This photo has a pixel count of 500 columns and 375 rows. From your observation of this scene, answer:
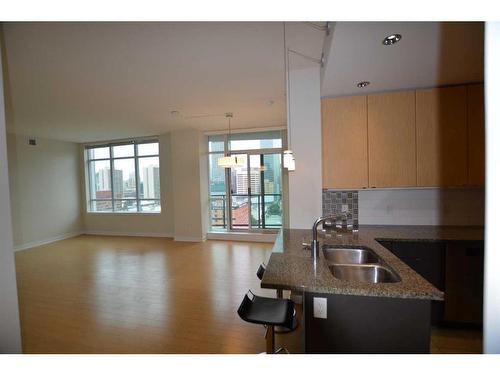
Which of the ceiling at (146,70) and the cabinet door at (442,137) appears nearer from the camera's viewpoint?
the ceiling at (146,70)

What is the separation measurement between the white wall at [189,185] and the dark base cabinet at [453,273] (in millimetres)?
4583

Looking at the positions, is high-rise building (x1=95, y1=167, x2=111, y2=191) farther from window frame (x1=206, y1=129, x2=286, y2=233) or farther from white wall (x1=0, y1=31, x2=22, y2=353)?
white wall (x1=0, y1=31, x2=22, y2=353)

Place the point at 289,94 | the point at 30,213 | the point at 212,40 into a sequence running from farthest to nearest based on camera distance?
the point at 30,213 → the point at 289,94 → the point at 212,40

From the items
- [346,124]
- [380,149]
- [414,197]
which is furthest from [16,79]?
[414,197]

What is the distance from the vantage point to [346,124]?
2645mm

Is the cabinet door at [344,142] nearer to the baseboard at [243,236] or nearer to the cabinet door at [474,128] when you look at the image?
the cabinet door at [474,128]

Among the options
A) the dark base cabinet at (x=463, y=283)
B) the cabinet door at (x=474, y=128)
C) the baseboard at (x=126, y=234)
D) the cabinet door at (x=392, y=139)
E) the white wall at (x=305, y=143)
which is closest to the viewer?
the dark base cabinet at (x=463, y=283)

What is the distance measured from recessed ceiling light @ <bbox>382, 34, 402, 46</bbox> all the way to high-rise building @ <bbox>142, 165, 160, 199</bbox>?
5.99m

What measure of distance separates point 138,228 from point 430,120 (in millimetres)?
6889

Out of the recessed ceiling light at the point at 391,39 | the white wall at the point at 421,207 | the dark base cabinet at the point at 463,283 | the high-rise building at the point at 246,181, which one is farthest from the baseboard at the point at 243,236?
the recessed ceiling light at the point at 391,39

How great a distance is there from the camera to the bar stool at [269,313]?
59.0 inches
